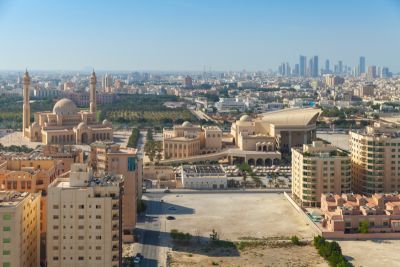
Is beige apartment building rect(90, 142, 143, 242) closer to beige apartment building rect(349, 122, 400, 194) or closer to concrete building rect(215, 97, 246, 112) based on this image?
beige apartment building rect(349, 122, 400, 194)

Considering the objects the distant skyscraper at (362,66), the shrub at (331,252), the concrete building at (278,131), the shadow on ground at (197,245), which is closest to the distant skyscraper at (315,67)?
the distant skyscraper at (362,66)

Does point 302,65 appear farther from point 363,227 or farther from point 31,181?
point 31,181

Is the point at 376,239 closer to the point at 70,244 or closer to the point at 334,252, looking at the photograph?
the point at 334,252

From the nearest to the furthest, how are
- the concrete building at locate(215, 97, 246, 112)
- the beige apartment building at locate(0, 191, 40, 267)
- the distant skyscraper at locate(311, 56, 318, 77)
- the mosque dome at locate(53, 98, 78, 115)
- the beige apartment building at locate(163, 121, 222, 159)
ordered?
the beige apartment building at locate(0, 191, 40, 267), the beige apartment building at locate(163, 121, 222, 159), the mosque dome at locate(53, 98, 78, 115), the concrete building at locate(215, 97, 246, 112), the distant skyscraper at locate(311, 56, 318, 77)

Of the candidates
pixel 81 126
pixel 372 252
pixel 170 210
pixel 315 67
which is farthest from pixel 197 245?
pixel 315 67

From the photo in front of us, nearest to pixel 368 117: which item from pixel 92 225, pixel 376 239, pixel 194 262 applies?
pixel 376 239

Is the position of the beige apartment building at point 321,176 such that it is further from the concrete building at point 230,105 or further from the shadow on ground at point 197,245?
the concrete building at point 230,105

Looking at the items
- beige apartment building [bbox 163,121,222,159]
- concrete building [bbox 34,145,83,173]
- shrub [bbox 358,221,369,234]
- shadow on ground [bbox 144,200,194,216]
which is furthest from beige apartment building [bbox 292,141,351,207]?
beige apartment building [bbox 163,121,222,159]
